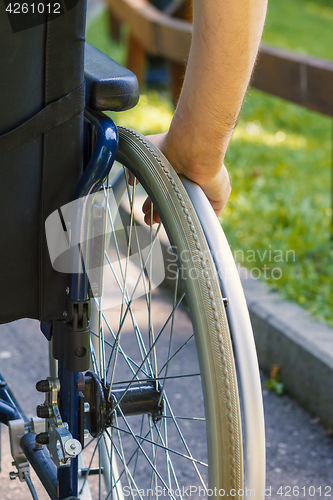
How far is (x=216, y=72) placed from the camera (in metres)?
1.10

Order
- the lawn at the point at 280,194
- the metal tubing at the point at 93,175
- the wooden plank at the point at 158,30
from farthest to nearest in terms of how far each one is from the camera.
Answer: the wooden plank at the point at 158,30
the lawn at the point at 280,194
the metal tubing at the point at 93,175

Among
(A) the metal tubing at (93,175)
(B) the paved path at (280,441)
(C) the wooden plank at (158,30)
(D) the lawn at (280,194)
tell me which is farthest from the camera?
(C) the wooden plank at (158,30)

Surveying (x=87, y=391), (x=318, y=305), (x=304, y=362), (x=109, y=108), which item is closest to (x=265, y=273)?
(x=318, y=305)

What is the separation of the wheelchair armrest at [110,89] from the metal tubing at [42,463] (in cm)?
79

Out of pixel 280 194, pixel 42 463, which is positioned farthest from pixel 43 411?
pixel 280 194

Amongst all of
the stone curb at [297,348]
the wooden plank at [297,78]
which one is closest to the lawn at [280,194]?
the stone curb at [297,348]

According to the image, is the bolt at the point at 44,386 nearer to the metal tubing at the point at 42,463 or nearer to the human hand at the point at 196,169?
the metal tubing at the point at 42,463

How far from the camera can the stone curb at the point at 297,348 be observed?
2178 mm

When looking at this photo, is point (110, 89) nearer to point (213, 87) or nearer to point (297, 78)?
point (213, 87)

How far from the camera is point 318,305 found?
255cm

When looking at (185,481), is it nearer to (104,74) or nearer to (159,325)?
(159,325)

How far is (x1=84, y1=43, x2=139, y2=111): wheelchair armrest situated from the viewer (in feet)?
Result: 3.77

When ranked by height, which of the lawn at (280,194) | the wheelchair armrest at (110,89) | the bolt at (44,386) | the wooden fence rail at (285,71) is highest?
the wheelchair armrest at (110,89)

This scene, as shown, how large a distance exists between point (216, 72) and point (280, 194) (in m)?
2.88
